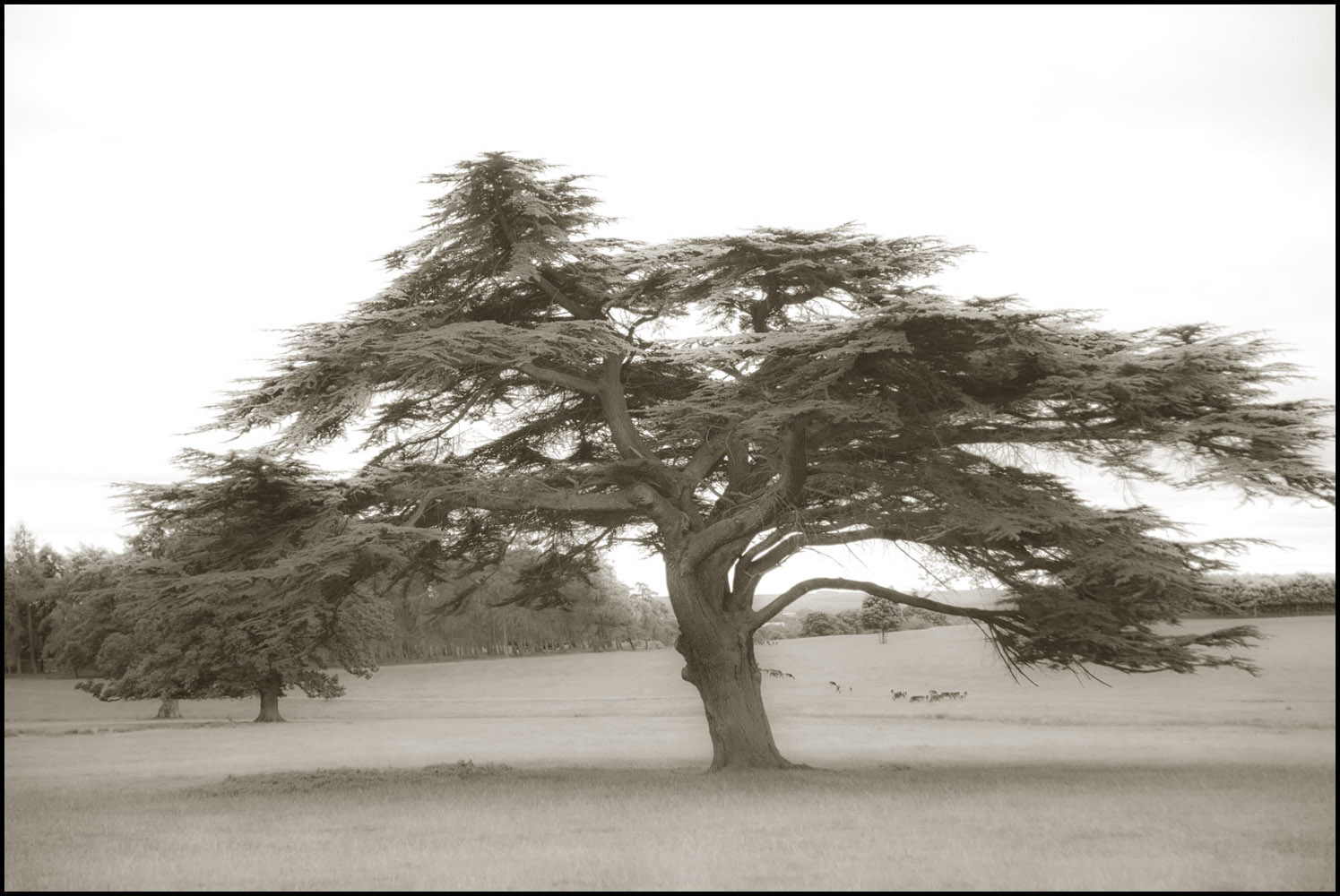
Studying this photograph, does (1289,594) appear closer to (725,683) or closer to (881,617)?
(881,617)

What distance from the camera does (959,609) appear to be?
16.4 m

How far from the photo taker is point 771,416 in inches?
499

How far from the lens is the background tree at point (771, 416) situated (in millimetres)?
12289

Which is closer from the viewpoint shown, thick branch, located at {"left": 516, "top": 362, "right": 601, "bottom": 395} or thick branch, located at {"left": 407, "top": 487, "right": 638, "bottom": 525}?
thick branch, located at {"left": 407, "top": 487, "right": 638, "bottom": 525}

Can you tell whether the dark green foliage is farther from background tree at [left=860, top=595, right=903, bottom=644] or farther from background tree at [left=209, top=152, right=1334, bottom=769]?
background tree at [left=209, top=152, right=1334, bottom=769]

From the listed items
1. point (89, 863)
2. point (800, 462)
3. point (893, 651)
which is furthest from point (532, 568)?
point (893, 651)

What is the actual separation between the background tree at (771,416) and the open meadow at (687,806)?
8.97 ft

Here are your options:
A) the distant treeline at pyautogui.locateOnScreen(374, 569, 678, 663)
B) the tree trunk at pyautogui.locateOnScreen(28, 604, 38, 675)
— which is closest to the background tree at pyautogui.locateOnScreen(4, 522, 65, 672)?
the tree trunk at pyautogui.locateOnScreen(28, 604, 38, 675)

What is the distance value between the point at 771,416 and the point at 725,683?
5932 millimetres

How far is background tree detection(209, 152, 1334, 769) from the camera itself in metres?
12.3

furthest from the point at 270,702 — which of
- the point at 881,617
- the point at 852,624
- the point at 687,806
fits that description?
the point at 852,624

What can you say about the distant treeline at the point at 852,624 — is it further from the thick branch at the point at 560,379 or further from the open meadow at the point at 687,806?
the thick branch at the point at 560,379

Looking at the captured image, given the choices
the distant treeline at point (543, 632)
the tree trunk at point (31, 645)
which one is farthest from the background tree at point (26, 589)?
the distant treeline at point (543, 632)

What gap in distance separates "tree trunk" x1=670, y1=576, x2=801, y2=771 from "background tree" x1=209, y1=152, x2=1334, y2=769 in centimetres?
5
